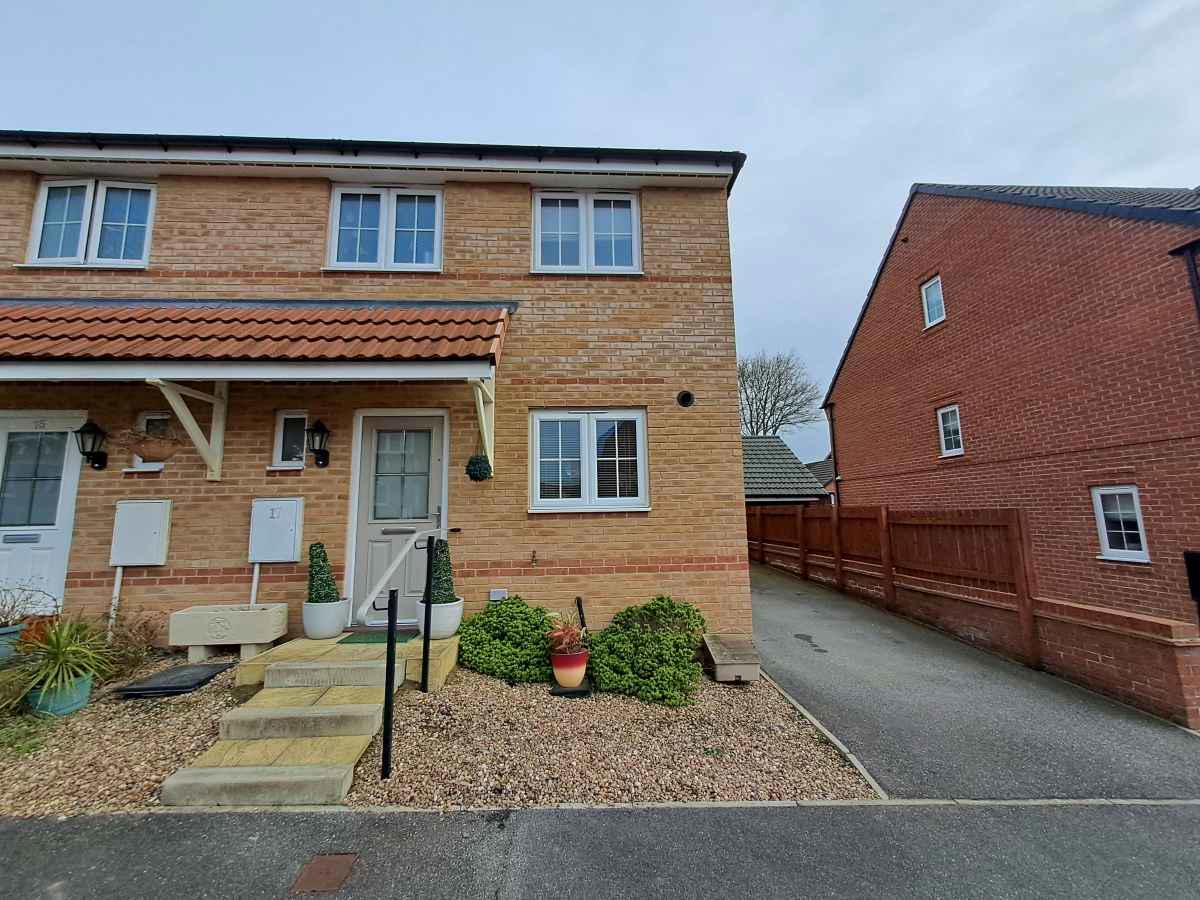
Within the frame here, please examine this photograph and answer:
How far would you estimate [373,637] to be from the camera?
4980mm

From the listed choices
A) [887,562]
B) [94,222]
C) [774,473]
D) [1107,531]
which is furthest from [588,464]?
[774,473]

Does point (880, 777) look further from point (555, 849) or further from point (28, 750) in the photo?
point (28, 750)

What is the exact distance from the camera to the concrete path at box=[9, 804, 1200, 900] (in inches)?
93.2

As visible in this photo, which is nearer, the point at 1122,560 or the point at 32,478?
the point at 32,478

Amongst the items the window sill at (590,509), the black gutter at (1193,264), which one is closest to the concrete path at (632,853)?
the window sill at (590,509)

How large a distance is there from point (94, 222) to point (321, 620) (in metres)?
5.65

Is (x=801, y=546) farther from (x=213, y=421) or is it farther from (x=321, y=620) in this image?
(x=213, y=421)

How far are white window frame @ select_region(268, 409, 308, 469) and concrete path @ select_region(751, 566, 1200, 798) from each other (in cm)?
574

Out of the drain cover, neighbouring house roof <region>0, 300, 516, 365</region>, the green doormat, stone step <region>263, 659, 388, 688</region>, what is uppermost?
neighbouring house roof <region>0, 300, 516, 365</region>

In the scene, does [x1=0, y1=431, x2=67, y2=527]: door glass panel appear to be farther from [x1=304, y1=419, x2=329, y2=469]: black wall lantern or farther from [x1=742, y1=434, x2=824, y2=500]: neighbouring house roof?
[x1=742, y1=434, x2=824, y2=500]: neighbouring house roof

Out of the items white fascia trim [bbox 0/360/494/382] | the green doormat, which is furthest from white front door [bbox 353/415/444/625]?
white fascia trim [bbox 0/360/494/382]

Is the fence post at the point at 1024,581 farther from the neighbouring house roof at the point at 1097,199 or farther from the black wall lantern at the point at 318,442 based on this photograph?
the black wall lantern at the point at 318,442

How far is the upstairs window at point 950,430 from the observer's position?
1041 centimetres

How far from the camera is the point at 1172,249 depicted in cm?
662
